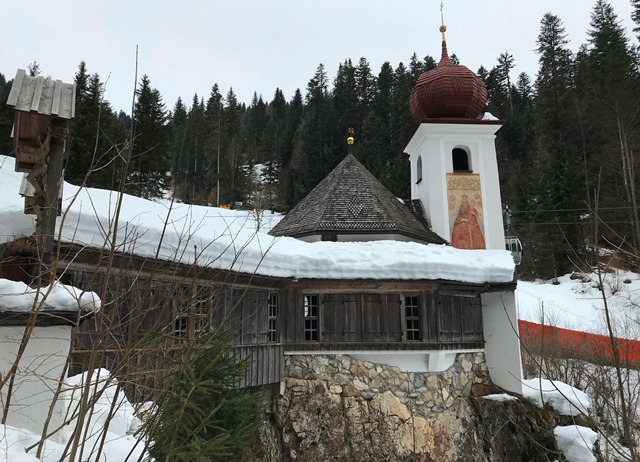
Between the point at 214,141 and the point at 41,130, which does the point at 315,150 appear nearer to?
the point at 214,141

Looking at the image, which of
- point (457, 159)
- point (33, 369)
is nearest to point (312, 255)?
point (33, 369)

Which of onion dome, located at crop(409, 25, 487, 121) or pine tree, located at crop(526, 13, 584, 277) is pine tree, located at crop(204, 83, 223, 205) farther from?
onion dome, located at crop(409, 25, 487, 121)

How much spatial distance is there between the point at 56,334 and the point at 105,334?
2233mm

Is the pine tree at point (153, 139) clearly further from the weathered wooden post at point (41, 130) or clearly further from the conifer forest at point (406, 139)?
the weathered wooden post at point (41, 130)

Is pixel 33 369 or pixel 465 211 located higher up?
pixel 465 211

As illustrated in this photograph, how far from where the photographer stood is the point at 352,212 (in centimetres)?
1522

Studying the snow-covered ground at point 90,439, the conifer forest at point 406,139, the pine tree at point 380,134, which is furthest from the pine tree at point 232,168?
the snow-covered ground at point 90,439

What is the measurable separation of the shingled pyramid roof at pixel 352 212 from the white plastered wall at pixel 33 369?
32.2ft

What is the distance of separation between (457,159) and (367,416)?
1069cm

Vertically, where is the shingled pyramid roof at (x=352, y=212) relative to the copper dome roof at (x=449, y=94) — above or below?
below

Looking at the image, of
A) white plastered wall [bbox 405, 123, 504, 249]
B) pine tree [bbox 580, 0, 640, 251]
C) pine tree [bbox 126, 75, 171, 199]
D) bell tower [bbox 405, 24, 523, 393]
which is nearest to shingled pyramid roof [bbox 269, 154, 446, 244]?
white plastered wall [bbox 405, 123, 504, 249]

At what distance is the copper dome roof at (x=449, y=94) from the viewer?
18.5 m

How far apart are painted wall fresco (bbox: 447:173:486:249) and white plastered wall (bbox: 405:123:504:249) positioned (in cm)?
17

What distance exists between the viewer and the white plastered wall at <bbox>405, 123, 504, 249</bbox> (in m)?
17.3
